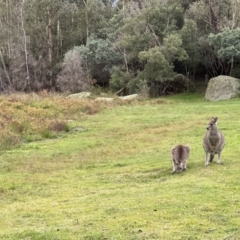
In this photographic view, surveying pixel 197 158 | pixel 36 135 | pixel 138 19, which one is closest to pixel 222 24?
pixel 138 19

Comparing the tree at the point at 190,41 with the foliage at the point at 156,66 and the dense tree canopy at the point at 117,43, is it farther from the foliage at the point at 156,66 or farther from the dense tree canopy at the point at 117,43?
the foliage at the point at 156,66

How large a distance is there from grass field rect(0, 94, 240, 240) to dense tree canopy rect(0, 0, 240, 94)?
21210mm

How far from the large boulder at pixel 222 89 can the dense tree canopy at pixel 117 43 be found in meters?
3.26

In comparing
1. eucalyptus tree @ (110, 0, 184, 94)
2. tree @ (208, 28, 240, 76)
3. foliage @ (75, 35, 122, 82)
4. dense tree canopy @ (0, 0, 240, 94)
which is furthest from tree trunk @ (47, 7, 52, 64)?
tree @ (208, 28, 240, 76)

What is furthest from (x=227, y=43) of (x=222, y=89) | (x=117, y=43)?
(x=117, y=43)

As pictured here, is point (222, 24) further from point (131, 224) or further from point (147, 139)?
point (131, 224)

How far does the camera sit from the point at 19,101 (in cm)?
3228

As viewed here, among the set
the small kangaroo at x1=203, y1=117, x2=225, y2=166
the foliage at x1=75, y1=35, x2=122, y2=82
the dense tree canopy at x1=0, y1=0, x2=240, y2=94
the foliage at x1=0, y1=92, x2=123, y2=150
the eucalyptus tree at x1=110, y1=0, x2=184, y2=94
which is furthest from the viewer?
the foliage at x1=75, y1=35, x2=122, y2=82

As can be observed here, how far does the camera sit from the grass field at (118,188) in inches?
311

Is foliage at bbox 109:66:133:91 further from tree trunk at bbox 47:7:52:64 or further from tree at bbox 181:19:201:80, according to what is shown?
tree trunk at bbox 47:7:52:64

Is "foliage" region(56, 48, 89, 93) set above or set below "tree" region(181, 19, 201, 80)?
below

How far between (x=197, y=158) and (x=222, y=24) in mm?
32900

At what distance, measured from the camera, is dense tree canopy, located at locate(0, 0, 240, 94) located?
43.6m

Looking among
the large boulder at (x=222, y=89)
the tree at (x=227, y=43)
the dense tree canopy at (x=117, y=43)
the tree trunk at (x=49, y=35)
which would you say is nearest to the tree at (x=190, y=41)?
the dense tree canopy at (x=117, y=43)
